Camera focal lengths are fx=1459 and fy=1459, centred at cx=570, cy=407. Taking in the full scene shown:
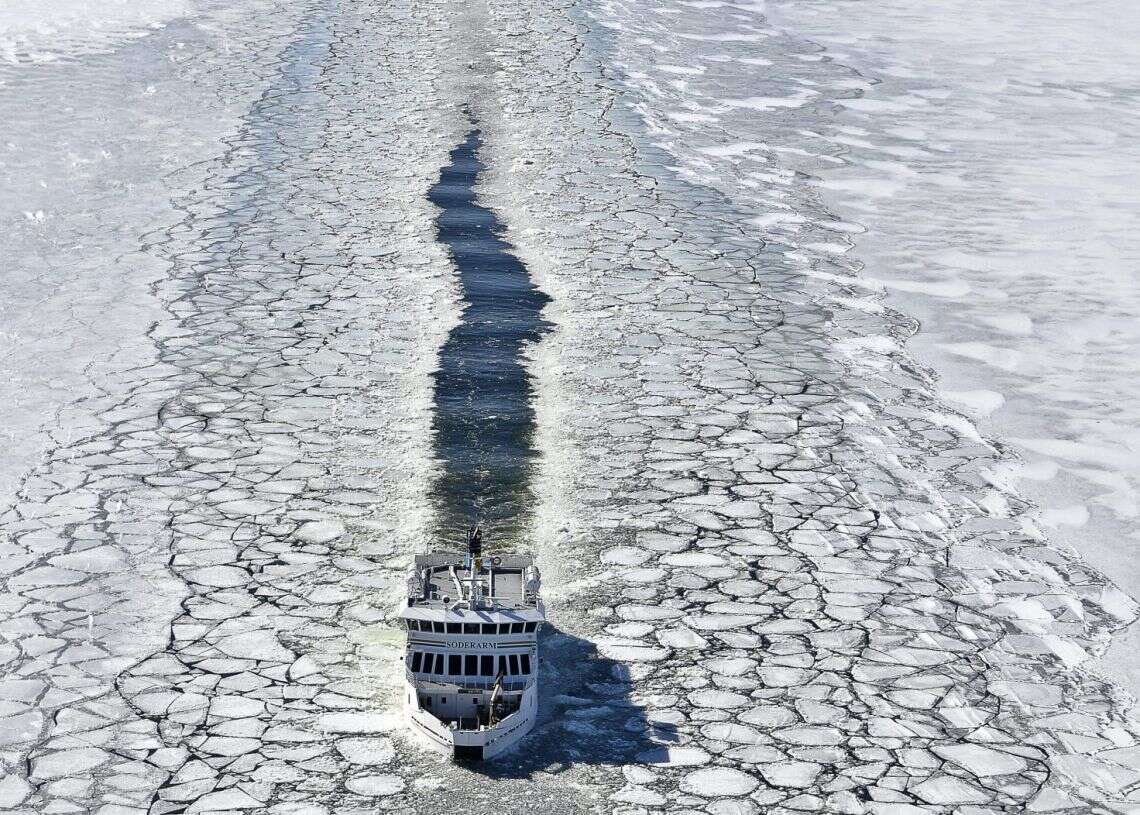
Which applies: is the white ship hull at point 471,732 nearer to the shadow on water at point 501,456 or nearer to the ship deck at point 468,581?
the shadow on water at point 501,456

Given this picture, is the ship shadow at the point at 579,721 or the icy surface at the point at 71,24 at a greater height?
the icy surface at the point at 71,24

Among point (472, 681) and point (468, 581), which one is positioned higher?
point (468, 581)

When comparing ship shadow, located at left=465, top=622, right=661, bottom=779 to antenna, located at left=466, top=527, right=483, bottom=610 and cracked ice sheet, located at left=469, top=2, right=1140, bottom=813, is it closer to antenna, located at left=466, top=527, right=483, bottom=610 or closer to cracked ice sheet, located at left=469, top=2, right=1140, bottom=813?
cracked ice sheet, located at left=469, top=2, right=1140, bottom=813

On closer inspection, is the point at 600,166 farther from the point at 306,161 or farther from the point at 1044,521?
the point at 1044,521

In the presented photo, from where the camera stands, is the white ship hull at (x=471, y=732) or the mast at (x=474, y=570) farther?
the mast at (x=474, y=570)

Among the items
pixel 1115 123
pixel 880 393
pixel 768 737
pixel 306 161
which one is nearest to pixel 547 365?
pixel 880 393

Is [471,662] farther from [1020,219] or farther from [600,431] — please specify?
[1020,219]

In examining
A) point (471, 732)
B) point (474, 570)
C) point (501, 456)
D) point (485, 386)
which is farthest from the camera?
point (485, 386)

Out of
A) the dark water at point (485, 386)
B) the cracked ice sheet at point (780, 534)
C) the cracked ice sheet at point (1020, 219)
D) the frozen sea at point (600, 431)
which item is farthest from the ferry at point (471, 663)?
the cracked ice sheet at point (1020, 219)

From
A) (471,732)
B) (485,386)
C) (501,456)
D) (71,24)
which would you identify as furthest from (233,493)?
(71,24)
